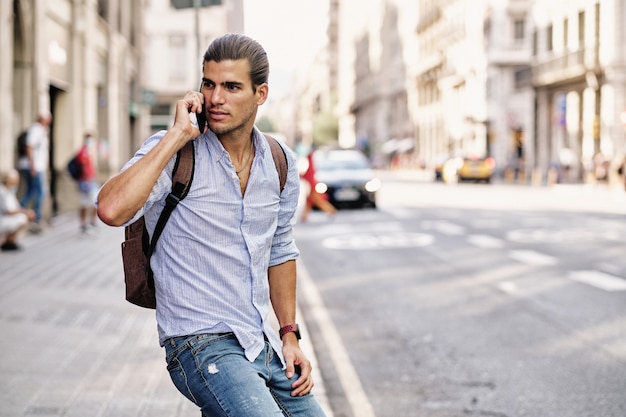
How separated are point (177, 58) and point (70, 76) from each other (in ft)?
117

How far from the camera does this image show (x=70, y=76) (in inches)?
881

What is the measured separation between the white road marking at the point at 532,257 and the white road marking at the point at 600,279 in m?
1.08

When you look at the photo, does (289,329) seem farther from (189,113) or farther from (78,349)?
(78,349)

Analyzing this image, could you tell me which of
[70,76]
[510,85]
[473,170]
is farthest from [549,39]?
[70,76]

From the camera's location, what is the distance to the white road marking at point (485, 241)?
15586 millimetres

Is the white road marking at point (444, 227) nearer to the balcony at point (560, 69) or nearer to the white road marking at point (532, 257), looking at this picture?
the white road marking at point (532, 257)

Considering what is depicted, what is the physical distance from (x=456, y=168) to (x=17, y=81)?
115ft

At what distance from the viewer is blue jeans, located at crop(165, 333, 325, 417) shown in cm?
277

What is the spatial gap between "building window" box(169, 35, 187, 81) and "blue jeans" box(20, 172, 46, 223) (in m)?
41.1

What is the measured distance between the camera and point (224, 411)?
280cm

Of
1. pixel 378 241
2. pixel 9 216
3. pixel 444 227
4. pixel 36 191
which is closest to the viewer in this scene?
pixel 9 216

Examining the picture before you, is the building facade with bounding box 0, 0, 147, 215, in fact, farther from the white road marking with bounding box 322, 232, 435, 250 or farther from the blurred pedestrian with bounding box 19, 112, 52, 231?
the white road marking with bounding box 322, 232, 435, 250

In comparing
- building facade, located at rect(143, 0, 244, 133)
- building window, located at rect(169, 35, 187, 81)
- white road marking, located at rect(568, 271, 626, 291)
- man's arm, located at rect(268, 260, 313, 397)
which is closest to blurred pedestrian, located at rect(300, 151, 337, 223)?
white road marking, located at rect(568, 271, 626, 291)

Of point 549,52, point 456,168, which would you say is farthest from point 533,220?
point 549,52
